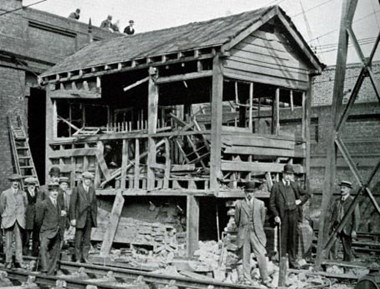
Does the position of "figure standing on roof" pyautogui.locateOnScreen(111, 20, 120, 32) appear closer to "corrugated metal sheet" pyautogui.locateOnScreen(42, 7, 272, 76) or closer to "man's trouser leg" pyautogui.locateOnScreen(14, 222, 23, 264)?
"corrugated metal sheet" pyautogui.locateOnScreen(42, 7, 272, 76)

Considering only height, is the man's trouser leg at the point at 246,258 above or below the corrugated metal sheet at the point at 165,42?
below

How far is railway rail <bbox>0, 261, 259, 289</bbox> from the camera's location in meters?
10.5

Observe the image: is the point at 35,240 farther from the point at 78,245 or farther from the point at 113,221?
the point at 113,221

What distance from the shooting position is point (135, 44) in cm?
1789

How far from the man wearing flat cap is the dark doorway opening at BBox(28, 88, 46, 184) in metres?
13.0

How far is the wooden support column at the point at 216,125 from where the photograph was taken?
14.1 m

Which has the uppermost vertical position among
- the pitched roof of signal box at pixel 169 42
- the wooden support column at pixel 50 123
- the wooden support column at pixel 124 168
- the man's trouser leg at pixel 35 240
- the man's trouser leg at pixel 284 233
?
the pitched roof of signal box at pixel 169 42

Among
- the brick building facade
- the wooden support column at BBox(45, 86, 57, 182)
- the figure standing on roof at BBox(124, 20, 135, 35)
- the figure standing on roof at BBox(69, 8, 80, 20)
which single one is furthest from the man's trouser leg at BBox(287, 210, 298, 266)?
the figure standing on roof at BBox(124, 20, 135, 35)

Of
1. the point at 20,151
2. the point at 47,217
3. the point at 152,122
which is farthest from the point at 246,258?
the point at 20,151

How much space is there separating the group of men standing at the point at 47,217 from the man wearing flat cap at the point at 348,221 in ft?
18.1

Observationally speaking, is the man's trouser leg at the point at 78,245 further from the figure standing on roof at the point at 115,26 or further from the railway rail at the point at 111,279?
the figure standing on roof at the point at 115,26

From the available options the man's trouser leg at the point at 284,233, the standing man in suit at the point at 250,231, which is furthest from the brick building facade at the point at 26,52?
Answer: the standing man in suit at the point at 250,231

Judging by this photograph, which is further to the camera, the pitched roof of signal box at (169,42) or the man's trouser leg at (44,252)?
the pitched roof of signal box at (169,42)

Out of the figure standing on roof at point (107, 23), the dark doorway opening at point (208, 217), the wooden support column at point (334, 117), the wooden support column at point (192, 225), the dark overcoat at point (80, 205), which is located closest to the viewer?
the wooden support column at point (334, 117)
